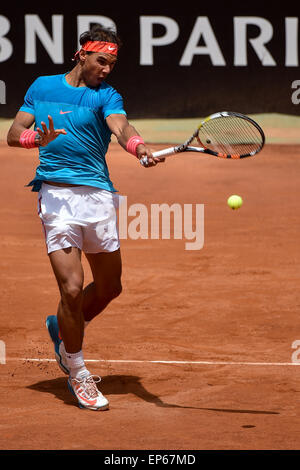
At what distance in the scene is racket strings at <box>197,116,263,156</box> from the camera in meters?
5.06

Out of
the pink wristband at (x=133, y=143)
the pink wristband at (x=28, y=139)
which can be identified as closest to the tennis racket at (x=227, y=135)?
the pink wristband at (x=133, y=143)

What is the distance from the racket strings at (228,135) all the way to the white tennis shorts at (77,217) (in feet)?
2.36

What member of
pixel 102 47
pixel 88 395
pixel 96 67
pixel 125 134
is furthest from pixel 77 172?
pixel 88 395

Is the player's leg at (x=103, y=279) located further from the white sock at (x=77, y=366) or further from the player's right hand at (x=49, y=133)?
the player's right hand at (x=49, y=133)

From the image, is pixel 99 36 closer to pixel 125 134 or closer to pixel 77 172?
pixel 125 134

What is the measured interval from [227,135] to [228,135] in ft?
0.07

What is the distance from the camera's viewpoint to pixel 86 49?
4836 mm

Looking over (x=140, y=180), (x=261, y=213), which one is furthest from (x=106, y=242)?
(x=140, y=180)

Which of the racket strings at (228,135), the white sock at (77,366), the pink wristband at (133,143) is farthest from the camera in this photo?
the racket strings at (228,135)

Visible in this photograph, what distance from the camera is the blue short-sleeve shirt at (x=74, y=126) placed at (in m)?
4.77

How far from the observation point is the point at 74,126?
4781mm

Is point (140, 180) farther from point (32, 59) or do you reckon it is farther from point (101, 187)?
point (101, 187)

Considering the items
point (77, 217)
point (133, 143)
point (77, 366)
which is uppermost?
point (133, 143)

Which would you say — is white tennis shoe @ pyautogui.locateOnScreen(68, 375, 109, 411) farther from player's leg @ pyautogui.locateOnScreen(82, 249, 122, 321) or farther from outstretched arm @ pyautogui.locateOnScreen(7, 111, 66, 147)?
outstretched arm @ pyautogui.locateOnScreen(7, 111, 66, 147)
